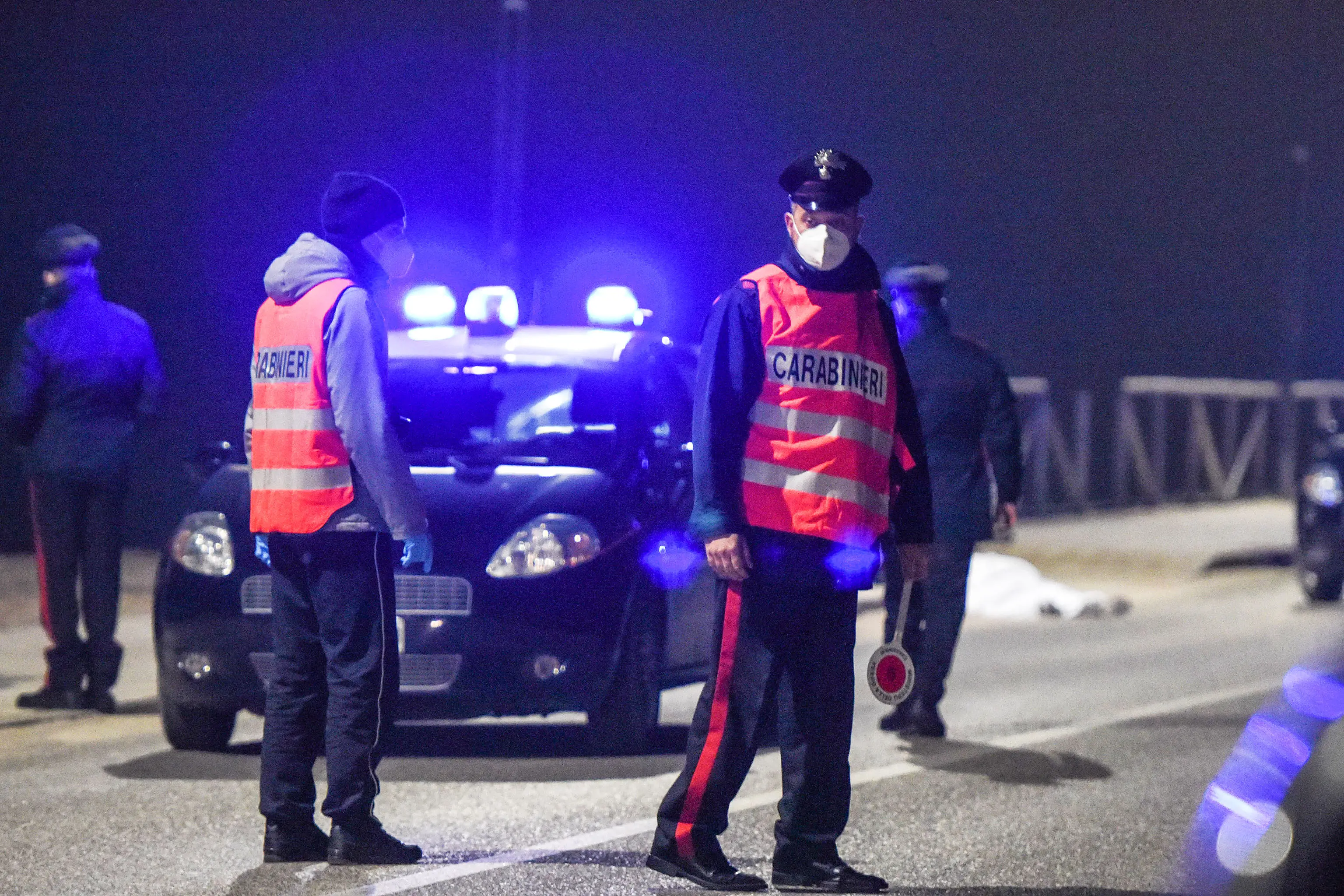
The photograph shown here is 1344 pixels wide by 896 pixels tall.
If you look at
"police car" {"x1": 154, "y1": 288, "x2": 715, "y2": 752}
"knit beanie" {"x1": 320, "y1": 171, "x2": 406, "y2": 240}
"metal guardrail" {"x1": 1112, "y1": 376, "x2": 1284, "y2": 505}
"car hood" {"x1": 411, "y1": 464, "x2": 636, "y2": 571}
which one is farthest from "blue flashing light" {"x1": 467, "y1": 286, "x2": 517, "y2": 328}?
"metal guardrail" {"x1": 1112, "y1": 376, "x2": 1284, "y2": 505}

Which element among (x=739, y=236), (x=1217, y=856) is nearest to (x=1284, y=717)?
(x=1217, y=856)

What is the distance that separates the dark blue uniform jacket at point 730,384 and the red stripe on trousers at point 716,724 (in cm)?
21

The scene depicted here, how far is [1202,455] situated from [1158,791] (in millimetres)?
26104

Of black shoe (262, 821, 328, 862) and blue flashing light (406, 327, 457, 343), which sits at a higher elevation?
blue flashing light (406, 327, 457, 343)

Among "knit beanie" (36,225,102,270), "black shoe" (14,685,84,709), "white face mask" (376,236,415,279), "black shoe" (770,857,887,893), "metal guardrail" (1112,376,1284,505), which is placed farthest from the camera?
"metal guardrail" (1112,376,1284,505)

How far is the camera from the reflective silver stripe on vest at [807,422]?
565 cm

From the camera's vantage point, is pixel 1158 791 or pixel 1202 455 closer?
pixel 1158 791

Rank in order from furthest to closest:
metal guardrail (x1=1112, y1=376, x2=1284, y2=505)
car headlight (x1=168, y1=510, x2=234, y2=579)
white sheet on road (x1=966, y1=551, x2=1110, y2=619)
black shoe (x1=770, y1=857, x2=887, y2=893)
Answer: metal guardrail (x1=1112, y1=376, x2=1284, y2=505) → white sheet on road (x1=966, y1=551, x2=1110, y2=619) → car headlight (x1=168, y1=510, x2=234, y2=579) → black shoe (x1=770, y1=857, x2=887, y2=893)

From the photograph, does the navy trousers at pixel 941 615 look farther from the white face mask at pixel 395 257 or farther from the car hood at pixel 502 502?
the white face mask at pixel 395 257

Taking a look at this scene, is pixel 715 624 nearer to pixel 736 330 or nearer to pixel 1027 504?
pixel 736 330

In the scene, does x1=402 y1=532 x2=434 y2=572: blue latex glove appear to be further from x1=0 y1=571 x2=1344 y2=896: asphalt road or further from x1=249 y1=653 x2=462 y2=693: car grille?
x1=249 y1=653 x2=462 y2=693: car grille

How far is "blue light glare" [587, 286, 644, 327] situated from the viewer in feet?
30.3

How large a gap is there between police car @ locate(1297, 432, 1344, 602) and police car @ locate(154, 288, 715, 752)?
8408 millimetres

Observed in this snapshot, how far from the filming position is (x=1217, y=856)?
3508 millimetres
